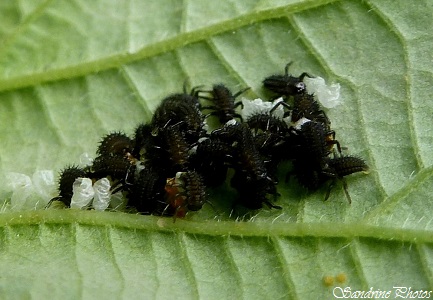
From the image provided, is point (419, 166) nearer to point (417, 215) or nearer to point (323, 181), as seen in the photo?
point (417, 215)

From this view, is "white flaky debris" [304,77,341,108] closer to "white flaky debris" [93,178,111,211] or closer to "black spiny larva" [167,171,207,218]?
"black spiny larva" [167,171,207,218]

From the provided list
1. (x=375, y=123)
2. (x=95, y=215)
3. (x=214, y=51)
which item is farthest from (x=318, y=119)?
(x=95, y=215)

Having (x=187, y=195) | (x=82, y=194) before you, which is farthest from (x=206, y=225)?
(x=82, y=194)

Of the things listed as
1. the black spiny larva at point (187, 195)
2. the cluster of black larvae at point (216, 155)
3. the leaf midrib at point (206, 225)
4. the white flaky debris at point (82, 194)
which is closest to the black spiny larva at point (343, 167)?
the cluster of black larvae at point (216, 155)

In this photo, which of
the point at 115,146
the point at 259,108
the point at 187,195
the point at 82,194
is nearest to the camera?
the point at 187,195

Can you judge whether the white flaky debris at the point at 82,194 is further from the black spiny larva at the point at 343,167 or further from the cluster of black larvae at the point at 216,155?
the black spiny larva at the point at 343,167

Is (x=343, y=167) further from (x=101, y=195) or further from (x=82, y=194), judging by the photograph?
(x=82, y=194)
